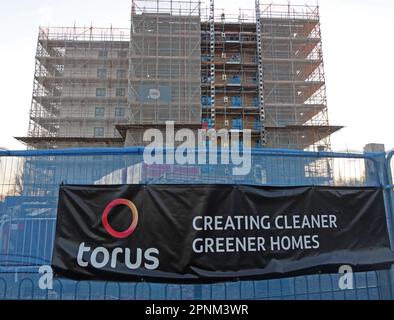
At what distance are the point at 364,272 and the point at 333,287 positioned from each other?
0.48 m

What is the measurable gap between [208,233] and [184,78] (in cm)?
2828

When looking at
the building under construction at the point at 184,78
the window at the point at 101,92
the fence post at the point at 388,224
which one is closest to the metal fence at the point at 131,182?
the fence post at the point at 388,224

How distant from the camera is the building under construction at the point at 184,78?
31422 mm

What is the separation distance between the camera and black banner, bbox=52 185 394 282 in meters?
4.45

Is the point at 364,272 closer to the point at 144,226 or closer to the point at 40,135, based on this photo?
the point at 144,226

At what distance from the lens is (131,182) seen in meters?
4.89

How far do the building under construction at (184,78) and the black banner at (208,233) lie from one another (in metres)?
25.5

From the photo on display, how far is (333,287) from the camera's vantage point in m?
4.73

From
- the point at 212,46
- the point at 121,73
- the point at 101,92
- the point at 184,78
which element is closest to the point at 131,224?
the point at 184,78

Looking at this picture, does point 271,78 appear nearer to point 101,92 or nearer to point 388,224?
point 101,92

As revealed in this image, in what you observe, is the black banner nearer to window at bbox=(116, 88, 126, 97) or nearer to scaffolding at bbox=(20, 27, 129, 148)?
scaffolding at bbox=(20, 27, 129, 148)

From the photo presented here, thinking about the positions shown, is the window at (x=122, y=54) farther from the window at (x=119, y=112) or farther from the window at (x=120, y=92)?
the window at (x=119, y=112)

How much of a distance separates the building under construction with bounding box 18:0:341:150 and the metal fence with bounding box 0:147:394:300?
985 inches
